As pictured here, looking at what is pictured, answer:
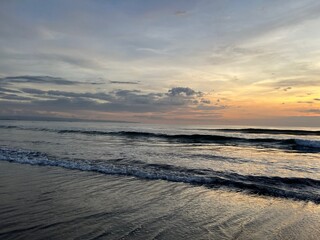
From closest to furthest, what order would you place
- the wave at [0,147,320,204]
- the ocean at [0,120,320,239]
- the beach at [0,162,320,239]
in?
the beach at [0,162,320,239], the ocean at [0,120,320,239], the wave at [0,147,320,204]

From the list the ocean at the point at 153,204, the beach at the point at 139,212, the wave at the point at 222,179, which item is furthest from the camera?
the wave at the point at 222,179

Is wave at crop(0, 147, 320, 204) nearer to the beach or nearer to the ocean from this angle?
the ocean

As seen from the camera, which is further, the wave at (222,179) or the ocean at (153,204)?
the wave at (222,179)

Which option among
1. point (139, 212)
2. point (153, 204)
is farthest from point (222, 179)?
point (139, 212)

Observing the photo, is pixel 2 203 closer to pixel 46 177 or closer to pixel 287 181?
pixel 46 177

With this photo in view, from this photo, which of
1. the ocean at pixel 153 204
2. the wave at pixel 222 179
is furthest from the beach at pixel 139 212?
the wave at pixel 222 179

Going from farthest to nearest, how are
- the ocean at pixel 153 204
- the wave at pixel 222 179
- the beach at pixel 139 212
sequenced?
the wave at pixel 222 179 → the ocean at pixel 153 204 → the beach at pixel 139 212

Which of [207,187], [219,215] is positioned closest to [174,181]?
[207,187]

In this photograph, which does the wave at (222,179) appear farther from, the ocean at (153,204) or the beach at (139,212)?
the beach at (139,212)

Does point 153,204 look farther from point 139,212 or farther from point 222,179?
point 222,179

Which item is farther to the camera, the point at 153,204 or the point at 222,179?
the point at 222,179

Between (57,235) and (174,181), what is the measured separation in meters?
6.20

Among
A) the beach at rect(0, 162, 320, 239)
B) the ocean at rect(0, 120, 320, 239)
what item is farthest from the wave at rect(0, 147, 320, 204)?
the beach at rect(0, 162, 320, 239)

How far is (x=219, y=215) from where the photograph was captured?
22.8 ft
